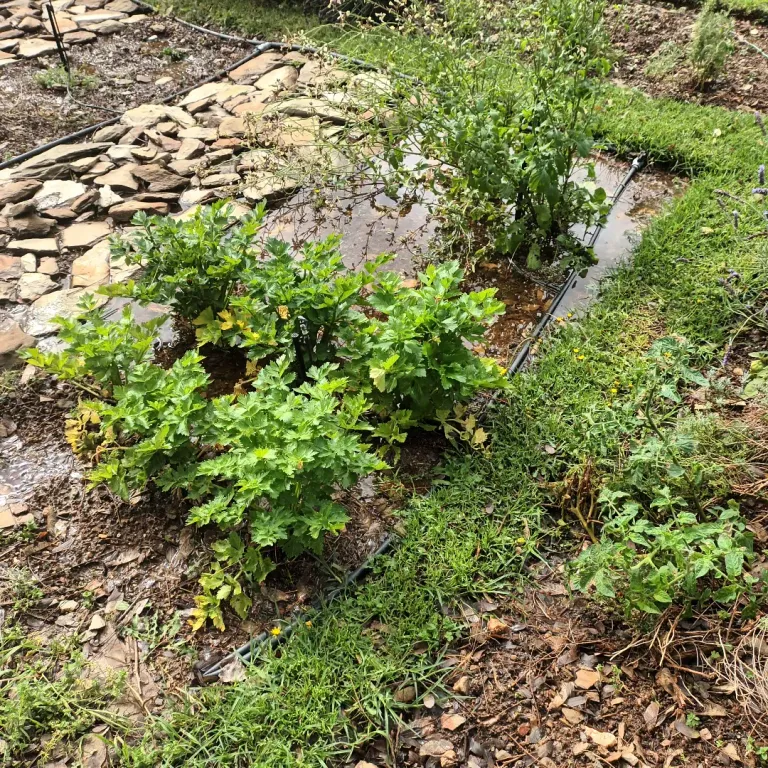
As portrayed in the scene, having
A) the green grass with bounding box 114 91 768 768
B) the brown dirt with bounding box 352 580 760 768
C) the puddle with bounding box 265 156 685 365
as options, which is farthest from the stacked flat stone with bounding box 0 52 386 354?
the brown dirt with bounding box 352 580 760 768

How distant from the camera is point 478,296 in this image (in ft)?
9.60

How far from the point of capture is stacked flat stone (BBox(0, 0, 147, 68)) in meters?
5.99

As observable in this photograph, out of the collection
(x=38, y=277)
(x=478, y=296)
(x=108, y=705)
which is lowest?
(x=108, y=705)

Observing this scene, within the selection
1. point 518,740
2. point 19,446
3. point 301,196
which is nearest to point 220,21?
point 301,196

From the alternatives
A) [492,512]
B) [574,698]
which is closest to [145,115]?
[492,512]

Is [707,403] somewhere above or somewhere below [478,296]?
below

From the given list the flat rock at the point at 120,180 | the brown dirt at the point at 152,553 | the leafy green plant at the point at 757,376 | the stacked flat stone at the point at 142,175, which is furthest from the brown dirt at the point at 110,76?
the leafy green plant at the point at 757,376

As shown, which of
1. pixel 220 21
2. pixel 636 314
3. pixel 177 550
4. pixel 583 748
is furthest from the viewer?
pixel 220 21

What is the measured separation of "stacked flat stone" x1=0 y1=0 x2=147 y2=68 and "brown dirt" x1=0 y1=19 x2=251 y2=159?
0.11 metres

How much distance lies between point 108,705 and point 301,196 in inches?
133

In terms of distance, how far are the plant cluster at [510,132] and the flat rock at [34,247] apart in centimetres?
207

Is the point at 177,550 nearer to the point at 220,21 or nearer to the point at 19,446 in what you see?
the point at 19,446

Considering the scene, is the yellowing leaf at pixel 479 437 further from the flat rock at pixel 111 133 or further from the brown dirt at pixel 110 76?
the brown dirt at pixel 110 76

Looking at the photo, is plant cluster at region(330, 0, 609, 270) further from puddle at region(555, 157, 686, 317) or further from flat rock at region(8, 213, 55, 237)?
flat rock at region(8, 213, 55, 237)
